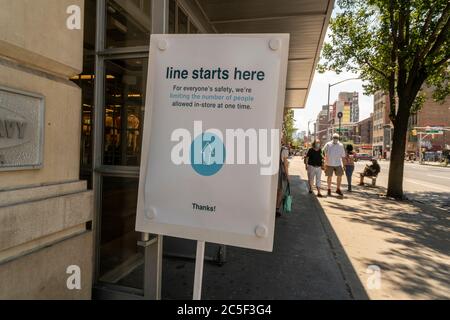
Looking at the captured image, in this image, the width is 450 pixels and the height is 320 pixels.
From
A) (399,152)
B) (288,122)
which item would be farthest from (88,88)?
(288,122)

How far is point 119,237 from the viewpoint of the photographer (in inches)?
160

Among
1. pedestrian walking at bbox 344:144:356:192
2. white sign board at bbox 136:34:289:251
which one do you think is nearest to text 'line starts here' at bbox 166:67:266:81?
white sign board at bbox 136:34:289:251

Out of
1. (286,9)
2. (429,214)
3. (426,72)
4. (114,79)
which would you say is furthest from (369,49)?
(114,79)

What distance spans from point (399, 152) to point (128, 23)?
9748 millimetres

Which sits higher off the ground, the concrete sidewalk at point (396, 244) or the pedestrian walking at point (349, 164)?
the pedestrian walking at point (349, 164)

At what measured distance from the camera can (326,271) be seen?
14.0ft

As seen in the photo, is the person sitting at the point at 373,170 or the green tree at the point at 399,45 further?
the person sitting at the point at 373,170

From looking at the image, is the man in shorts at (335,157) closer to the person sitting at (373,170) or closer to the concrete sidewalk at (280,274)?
the person sitting at (373,170)

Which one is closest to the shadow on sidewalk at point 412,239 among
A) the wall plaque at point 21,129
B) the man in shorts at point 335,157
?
the man in shorts at point 335,157

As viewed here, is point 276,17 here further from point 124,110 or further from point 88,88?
point 88,88

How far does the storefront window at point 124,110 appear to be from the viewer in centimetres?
343

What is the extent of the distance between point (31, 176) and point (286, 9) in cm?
440

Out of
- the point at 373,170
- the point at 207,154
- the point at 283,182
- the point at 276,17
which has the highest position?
the point at 276,17

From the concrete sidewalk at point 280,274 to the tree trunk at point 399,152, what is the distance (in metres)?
6.02
